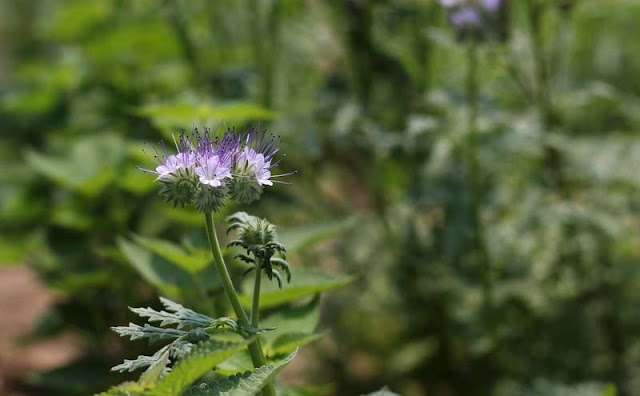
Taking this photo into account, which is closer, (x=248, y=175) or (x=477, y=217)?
(x=248, y=175)

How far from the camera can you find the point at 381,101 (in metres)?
2.32

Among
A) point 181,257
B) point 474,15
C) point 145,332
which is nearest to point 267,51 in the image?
point 474,15

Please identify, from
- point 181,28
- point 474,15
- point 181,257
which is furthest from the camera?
point 181,28

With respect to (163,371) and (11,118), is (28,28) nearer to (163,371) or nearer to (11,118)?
(11,118)

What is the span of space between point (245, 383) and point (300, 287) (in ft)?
1.07

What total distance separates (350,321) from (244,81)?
0.92m

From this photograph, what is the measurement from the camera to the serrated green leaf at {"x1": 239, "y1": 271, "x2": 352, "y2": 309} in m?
1.21

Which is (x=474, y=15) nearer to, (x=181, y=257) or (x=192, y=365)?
(x=181, y=257)

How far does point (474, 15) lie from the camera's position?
1812mm

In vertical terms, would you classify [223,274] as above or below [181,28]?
below

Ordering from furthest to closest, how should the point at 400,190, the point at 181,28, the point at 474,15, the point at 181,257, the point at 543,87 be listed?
the point at 400,190
the point at 181,28
the point at 543,87
the point at 474,15
the point at 181,257

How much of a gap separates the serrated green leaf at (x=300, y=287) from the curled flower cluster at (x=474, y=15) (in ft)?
2.76

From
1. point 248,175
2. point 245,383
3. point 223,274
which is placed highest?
point 248,175

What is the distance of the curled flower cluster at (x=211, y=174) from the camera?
37.4 inches
